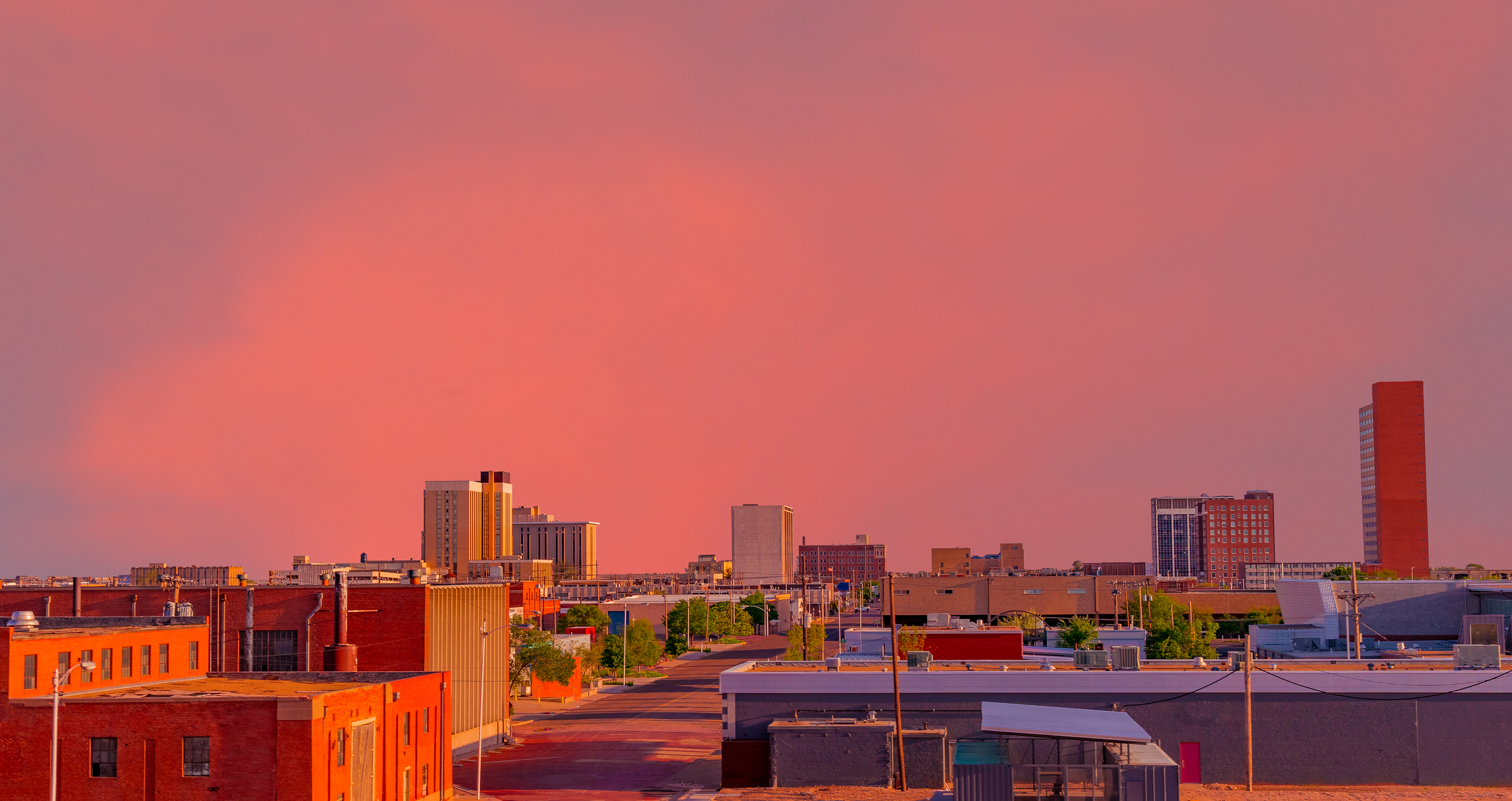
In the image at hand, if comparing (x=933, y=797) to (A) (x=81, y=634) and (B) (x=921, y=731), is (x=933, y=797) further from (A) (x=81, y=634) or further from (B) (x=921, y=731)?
(A) (x=81, y=634)

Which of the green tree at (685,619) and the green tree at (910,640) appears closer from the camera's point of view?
the green tree at (910,640)

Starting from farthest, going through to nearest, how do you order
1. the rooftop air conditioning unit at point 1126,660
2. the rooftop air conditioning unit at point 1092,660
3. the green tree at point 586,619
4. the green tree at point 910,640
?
the green tree at point 586,619 → the green tree at point 910,640 → the rooftop air conditioning unit at point 1092,660 → the rooftop air conditioning unit at point 1126,660

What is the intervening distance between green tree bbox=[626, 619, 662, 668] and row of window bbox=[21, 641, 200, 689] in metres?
75.3

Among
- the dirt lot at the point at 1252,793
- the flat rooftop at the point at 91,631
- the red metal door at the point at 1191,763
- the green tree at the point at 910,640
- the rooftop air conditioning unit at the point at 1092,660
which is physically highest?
the flat rooftop at the point at 91,631

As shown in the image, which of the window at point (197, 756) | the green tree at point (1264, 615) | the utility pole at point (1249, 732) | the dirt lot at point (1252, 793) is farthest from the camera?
the green tree at point (1264, 615)

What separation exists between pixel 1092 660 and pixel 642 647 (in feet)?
276

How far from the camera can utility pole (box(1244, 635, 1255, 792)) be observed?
2327 inches

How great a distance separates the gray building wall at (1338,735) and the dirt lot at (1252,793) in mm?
719

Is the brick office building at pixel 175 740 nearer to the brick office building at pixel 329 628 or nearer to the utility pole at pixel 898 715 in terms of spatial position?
the brick office building at pixel 329 628

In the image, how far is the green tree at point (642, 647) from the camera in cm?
13925

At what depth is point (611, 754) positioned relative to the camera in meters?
76.8

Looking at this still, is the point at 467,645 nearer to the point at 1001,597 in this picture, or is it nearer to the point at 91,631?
the point at 91,631

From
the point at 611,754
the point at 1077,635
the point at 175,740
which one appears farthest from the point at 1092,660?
the point at 1077,635

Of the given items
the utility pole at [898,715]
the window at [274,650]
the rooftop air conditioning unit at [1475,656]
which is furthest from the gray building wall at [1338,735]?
the window at [274,650]
